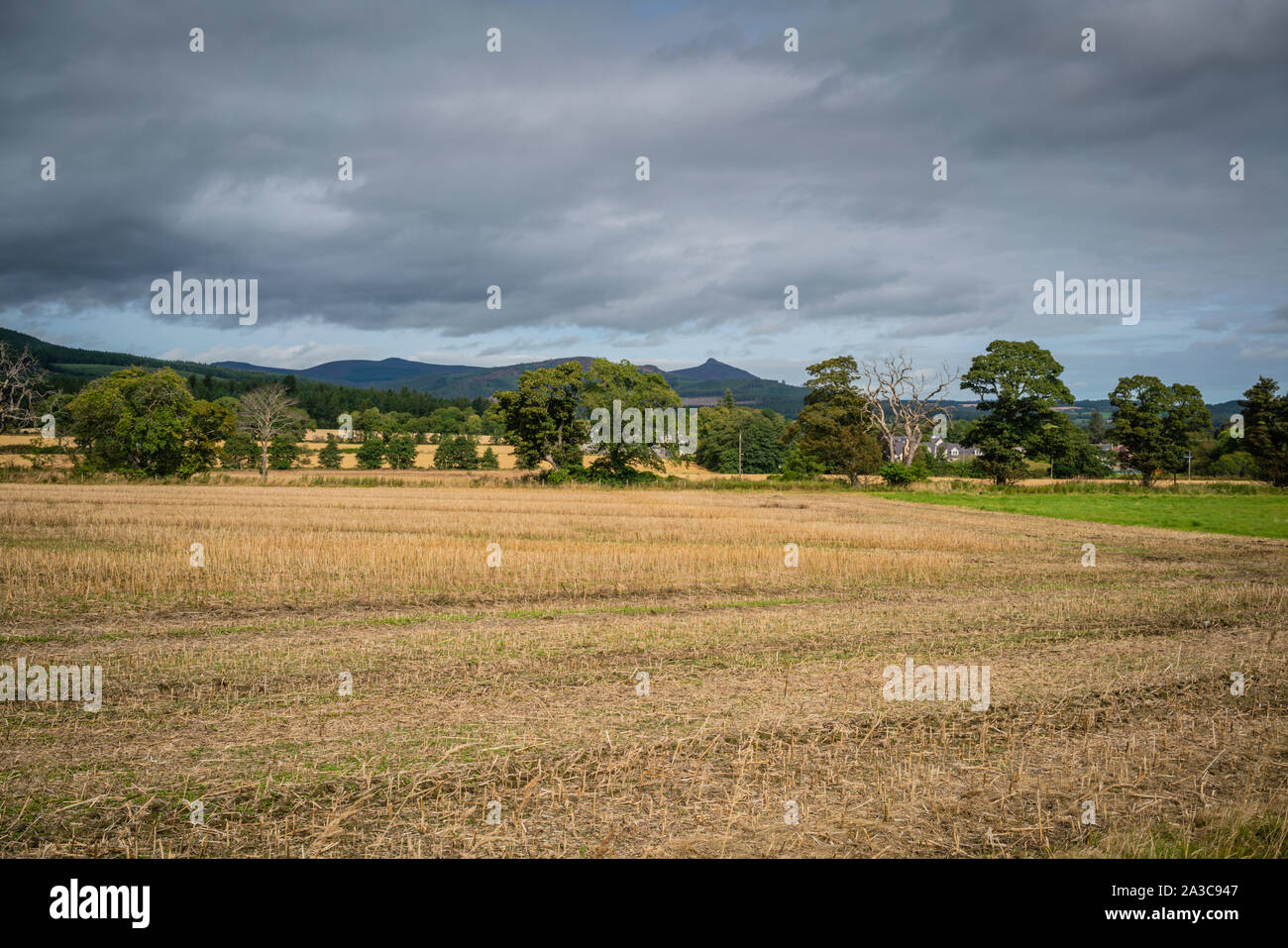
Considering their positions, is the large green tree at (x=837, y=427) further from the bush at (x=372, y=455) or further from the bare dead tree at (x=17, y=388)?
the bare dead tree at (x=17, y=388)

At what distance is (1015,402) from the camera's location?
2657 inches

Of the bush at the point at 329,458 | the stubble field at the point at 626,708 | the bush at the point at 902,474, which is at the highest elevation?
the bush at the point at 329,458

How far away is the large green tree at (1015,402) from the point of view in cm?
6662

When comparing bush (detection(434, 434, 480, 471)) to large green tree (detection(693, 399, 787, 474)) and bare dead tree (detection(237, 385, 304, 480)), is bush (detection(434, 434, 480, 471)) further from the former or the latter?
large green tree (detection(693, 399, 787, 474))

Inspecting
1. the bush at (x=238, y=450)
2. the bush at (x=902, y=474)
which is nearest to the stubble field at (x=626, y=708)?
the bush at (x=902, y=474)

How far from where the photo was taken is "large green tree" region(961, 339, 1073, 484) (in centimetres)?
6662

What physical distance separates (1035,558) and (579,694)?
2074 centimetres

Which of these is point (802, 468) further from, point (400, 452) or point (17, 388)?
point (17, 388)

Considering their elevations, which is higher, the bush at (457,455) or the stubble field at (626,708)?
the bush at (457,455)

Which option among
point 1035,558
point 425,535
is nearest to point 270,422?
point 425,535

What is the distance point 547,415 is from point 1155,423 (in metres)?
56.1

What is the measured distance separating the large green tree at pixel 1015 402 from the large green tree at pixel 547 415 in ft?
118


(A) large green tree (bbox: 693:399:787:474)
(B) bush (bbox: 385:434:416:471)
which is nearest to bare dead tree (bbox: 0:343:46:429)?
(B) bush (bbox: 385:434:416:471)

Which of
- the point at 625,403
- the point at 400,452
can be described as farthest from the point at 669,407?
the point at 400,452
